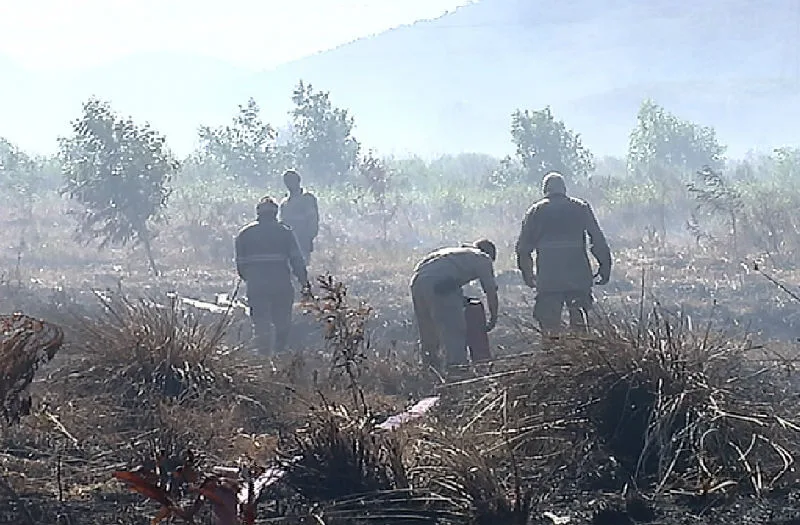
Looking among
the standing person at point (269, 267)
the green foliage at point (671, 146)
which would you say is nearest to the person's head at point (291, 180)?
the standing person at point (269, 267)

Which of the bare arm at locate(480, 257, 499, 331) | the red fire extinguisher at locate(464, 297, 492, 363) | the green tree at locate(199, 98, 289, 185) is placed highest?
the green tree at locate(199, 98, 289, 185)

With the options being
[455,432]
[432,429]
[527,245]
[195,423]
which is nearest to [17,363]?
[195,423]

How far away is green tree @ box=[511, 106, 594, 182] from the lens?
115 ft

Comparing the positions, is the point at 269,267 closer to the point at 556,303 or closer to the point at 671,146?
the point at 556,303

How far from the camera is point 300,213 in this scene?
1445cm

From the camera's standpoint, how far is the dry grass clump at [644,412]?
5316 mm

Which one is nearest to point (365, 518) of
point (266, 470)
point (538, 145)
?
point (266, 470)

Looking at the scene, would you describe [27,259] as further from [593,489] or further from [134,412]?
[593,489]

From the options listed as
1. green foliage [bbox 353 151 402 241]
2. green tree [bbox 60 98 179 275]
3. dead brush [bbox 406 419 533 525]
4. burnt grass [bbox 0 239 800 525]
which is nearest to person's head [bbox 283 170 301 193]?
burnt grass [bbox 0 239 800 525]

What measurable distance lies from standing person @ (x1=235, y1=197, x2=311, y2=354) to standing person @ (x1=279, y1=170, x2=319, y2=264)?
2.38 m

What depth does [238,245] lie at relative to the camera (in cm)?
1178

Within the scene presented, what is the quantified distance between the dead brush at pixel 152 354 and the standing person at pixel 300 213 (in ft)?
22.5

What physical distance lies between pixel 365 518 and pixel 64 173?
20.9m

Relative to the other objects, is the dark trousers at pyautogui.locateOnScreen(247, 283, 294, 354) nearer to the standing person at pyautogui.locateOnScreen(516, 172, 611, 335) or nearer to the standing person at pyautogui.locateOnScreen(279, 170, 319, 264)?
the standing person at pyautogui.locateOnScreen(279, 170, 319, 264)
